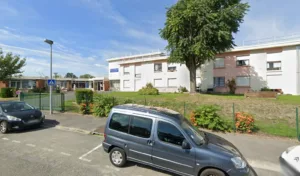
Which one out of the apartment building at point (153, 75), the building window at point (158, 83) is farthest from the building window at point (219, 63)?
the building window at point (158, 83)

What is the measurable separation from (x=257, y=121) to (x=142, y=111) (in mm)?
8115

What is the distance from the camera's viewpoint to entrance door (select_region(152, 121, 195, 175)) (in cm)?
356

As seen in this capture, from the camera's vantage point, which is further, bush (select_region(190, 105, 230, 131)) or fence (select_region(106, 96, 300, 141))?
bush (select_region(190, 105, 230, 131))

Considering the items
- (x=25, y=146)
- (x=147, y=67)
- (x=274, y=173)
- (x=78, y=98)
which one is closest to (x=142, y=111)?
(x=274, y=173)

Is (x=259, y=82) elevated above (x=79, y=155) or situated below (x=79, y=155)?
above

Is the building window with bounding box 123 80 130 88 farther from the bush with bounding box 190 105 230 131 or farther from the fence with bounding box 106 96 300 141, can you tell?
the bush with bounding box 190 105 230 131

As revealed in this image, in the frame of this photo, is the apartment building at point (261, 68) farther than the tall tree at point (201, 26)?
Yes

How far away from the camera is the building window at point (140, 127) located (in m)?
4.04

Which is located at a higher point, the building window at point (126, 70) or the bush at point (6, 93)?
the building window at point (126, 70)

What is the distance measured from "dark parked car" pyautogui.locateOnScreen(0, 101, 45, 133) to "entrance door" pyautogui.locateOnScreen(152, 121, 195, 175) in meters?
6.84

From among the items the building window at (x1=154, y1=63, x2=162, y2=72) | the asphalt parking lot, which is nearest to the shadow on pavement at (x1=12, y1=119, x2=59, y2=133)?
the asphalt parking lot

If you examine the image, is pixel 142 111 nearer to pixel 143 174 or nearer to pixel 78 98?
pixel 143 174

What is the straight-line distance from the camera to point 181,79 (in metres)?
28.6

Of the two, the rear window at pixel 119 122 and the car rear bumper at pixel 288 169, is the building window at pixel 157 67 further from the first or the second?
the car rear bumper at pixel 288 169
